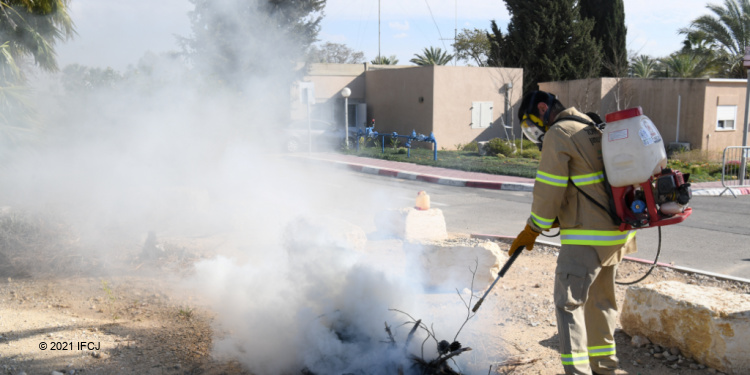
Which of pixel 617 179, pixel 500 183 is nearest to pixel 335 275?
pixel 617 179

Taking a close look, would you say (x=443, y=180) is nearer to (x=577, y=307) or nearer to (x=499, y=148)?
(x=499, y=148)

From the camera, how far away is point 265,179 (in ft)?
23.5

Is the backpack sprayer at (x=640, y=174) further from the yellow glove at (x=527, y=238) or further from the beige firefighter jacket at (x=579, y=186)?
the yellow glove at (x=527, y=238)

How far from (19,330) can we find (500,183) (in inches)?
381

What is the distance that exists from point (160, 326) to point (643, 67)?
92.1 feet

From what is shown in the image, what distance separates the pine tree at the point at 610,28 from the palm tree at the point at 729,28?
2892 mm

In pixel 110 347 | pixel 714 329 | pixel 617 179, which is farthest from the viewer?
pixel 110 347

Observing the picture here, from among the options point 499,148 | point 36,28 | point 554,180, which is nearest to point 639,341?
point 554,180

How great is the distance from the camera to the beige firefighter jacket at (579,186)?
2.96 metres

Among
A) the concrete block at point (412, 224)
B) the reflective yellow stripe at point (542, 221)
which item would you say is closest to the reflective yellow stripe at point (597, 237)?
the reflective yellow stripe at point (542, 221)

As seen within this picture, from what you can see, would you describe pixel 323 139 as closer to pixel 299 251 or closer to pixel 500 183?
pixel 500 183

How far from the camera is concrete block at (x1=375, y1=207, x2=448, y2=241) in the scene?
18.8 feet

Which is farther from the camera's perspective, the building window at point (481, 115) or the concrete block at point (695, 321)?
the building window at point (481, 115)

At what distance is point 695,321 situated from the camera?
327cm
